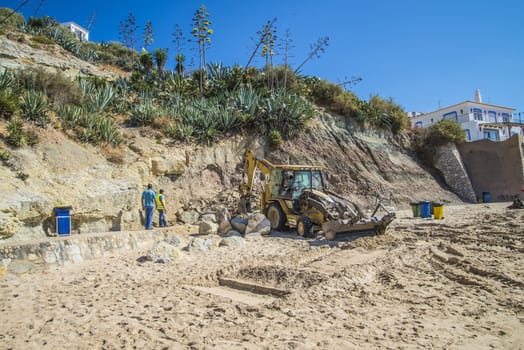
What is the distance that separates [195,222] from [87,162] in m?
4.70

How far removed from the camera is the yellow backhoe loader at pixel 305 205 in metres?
10.0

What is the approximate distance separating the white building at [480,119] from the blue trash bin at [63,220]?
1533 inches

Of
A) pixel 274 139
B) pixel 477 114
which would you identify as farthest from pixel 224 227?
pixel 477 114

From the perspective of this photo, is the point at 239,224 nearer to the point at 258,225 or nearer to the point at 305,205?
the point at 258,225

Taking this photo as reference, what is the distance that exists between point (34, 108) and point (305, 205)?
9.91 metres

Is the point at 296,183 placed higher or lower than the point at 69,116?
lower

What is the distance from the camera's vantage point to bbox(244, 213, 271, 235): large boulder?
11500 millimetres

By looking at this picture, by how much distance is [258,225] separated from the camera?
1153cm

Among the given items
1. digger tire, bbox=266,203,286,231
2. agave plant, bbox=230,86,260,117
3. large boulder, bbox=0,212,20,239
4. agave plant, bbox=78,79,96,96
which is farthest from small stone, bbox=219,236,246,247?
agave plant, bbox=78,79,96,96

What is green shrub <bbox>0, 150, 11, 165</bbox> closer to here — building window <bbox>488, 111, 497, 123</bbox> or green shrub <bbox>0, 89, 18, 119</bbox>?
green shrub <bbox>0, 89, 18, 119</bbox>

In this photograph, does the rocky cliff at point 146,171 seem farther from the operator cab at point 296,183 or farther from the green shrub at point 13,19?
the green shrub at point 13,19

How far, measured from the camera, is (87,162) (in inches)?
489

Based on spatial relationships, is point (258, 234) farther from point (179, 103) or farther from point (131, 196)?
point (179, 103)

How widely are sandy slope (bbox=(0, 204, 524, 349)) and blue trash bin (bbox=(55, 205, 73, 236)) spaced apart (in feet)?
8.04
